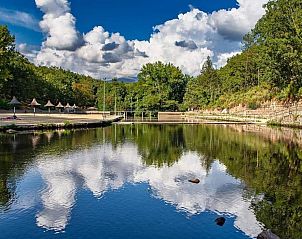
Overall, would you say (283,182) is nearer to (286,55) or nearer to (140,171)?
(140,171)

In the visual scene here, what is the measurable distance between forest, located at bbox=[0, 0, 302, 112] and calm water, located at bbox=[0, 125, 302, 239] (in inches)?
1277

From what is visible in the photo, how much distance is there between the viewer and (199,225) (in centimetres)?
1358

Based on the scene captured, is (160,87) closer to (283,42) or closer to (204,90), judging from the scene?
(204,90)

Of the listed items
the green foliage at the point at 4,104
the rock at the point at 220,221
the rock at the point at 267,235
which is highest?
the green foliage at the point at 4,104

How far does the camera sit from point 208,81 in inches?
4793

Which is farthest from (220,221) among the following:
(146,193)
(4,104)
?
(4,104)

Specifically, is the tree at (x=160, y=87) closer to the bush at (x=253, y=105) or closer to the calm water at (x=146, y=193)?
the bush at (x=253, y=105)

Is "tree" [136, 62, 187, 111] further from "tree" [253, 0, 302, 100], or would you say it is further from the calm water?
the calm water

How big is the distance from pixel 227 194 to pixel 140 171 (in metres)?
7.17

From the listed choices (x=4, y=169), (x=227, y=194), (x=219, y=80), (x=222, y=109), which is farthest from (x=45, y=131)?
(x=219, y=80)

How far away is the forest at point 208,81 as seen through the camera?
191 feet

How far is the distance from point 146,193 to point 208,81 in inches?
4204

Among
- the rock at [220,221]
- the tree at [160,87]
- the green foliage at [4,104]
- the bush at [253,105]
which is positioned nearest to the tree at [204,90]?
the tree at [160,87]

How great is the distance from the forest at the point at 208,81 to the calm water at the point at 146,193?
1277 inches
